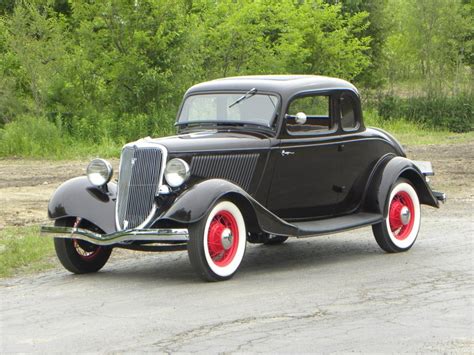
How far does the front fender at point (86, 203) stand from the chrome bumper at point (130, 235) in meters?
0.16

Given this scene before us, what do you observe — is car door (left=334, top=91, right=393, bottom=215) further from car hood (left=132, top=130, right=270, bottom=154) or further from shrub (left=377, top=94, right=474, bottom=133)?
shrub (left=377, top=94, right=474, bottom=133)

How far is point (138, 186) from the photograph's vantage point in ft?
30.3

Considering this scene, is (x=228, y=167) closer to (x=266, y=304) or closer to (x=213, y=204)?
(x=213, y=204)

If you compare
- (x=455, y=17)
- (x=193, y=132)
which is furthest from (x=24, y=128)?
(x=455, y=17)

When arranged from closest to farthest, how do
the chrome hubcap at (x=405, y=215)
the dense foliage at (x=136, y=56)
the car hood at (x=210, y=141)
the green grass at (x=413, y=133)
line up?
the car hood at (x=210, y=141) → the chrome hubcap at (x=405, y=215) → the dense foliage at (x=136, y=56) → the green grass at (x=413, y=133)

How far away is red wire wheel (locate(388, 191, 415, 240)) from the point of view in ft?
35.6

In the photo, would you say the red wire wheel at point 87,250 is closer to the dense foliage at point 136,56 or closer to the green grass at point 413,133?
the dense foliage at point 136,56

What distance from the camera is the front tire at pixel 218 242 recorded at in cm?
881

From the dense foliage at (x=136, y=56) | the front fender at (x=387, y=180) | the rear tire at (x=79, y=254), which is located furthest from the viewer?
the dense foliage at (x=136, y=56)

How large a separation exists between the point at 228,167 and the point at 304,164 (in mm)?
984

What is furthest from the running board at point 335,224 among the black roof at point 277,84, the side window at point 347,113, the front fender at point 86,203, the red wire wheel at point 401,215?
the front fender at point 86,203

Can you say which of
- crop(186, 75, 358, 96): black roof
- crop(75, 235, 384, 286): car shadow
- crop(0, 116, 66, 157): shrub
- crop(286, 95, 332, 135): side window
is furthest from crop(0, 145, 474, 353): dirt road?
crop(0, 116, 66, 157): shrub

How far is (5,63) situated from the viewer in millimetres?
26766

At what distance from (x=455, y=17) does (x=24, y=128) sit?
19.1 metres
